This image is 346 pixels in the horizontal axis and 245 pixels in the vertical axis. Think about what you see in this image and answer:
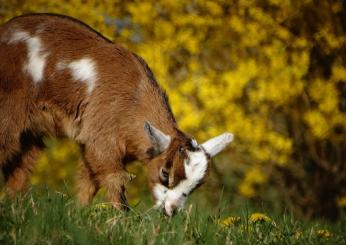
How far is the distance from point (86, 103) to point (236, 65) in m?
2.81

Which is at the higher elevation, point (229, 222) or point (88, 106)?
point (88, 106)

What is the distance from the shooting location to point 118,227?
3.97 metres

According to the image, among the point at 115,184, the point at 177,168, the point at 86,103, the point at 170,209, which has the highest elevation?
the point at 86,103

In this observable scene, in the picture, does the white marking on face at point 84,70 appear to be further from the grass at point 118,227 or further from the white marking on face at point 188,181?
the grass at point 118,227

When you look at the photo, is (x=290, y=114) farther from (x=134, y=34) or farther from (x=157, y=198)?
(x=157, y=198)

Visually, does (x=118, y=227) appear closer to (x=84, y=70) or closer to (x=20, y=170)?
(x=84, y=70)

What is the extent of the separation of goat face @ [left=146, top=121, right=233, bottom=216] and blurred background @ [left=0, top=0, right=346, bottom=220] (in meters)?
1.90

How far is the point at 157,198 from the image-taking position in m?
5.50

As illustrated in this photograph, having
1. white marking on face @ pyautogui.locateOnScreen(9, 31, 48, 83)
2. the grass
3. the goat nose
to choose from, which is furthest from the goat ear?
white marking on face @ pyautogui.locateOnScreen(9, 31, 48, 83)

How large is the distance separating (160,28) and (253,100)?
4.46 ft

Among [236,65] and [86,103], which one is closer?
[86,103]

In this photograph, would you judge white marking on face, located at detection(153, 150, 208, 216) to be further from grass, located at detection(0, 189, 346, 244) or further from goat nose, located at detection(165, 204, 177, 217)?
grass, located at detection(0, 189, 346, 244)

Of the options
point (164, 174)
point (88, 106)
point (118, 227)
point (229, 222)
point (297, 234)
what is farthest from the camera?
point (88, 106)

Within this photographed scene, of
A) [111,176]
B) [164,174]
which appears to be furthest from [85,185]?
[164,174]
